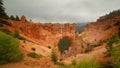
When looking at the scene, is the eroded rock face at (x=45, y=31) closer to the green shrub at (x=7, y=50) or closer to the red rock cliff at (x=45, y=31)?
the red rock cliff at (x=45, y=31)

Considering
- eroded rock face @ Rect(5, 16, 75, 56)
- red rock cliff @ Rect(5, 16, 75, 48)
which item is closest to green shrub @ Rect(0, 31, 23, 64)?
eroded rock face @ Rect(5, 16, 75, 56)

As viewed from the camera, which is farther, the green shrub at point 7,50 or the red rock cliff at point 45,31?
the red rock cliff at point 45,31

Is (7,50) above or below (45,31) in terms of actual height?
below

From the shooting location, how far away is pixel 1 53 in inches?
739

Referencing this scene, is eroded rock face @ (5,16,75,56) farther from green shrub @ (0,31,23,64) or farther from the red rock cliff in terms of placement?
green shrub @ (0,31,23,64)

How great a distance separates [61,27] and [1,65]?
40.9 meters

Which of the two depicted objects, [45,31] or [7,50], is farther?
[45,31]

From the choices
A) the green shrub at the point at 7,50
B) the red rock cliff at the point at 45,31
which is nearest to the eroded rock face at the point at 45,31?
the red rock cliff at the point at 45,31

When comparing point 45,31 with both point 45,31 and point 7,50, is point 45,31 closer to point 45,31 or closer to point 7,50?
point 45,31

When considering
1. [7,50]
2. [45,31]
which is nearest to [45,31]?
[45,31]

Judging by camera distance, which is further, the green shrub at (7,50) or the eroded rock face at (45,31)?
the eroded rock face at (45,31)

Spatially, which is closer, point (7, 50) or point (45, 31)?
point (7, 50)

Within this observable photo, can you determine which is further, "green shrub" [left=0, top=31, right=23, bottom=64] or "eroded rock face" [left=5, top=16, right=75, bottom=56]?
"eroded rock face" [left=5, top=16, right=75, bottom=56]

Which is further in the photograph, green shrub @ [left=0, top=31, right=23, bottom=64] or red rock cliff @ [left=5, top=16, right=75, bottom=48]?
red rock cliff @ [left=5, top=16, right=75, bottom=48]
